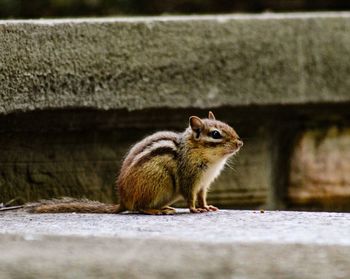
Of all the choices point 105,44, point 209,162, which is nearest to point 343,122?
point 209,162

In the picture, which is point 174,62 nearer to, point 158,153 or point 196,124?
point 196,124

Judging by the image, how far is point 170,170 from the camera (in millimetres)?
A: 3639

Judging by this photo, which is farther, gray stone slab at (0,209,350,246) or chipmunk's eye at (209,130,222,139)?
chipmunk's eye at (209,130,222,139)

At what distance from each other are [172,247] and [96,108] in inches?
65.1

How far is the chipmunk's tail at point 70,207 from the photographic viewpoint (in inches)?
138

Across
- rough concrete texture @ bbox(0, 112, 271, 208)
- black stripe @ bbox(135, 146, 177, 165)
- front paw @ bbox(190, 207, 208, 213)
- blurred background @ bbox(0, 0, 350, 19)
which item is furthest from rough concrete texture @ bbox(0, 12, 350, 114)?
blurred background @ bbox(0, 0, 350, 19)

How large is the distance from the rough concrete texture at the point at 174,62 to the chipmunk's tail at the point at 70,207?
1.25 feet

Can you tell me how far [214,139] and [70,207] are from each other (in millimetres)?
649

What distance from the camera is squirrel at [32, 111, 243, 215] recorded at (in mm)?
3539

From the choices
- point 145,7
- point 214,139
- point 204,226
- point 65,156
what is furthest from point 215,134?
point 145,7

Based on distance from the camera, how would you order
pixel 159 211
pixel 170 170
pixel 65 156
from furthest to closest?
pixel 65 156
pixel 170 170
pixel 159 211

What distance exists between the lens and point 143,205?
356 centimetres

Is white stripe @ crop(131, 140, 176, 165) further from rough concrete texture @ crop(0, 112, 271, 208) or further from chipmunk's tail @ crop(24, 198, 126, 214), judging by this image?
rough concrete texture @ crop(0, 112, 271, 208)

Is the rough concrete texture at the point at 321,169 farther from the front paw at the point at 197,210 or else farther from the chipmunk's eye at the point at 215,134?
the front paw at the point at 197,210
